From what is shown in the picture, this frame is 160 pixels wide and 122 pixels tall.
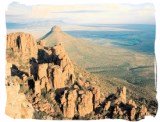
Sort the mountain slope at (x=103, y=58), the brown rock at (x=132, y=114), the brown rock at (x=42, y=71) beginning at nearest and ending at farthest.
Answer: the brown rock at (x=132, y=114) < the brown rock at (x=42, y=71) < the mountain slope at (x=103, y=58)

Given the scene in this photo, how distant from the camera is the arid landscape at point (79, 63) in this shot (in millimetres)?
12672

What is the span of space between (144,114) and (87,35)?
1.91m

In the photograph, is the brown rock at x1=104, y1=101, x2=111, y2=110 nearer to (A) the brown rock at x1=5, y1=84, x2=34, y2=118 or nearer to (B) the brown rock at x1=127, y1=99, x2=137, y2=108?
(B) the brown rock at x1=127, y1=99, x2=137, y2=108

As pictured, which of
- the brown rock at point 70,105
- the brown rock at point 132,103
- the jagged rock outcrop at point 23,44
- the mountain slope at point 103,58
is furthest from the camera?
the mountain slope at point 103,58

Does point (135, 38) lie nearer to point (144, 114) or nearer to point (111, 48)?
point (111, 48)

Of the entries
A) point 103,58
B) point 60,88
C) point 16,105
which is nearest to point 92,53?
point 103,58

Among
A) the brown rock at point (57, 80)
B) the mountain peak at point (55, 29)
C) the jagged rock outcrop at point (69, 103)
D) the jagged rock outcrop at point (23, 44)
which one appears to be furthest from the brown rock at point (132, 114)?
the jagged rock outcrop at point (23, 44)

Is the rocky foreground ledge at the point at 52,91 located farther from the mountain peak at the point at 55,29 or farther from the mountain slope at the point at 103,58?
the mountain peak at the point at 55,29

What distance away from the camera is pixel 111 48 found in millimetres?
13906

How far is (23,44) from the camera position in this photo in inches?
548

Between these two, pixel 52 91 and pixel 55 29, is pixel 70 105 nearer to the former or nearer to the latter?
pixel 52 91

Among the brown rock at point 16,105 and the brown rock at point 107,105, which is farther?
the brown rock at point 107,105

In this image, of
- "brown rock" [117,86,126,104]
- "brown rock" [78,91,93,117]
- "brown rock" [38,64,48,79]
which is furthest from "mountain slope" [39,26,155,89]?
Result: "brown rock" [78,91,93,117]

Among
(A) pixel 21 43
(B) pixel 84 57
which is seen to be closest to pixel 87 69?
(B) pixel 84 57
